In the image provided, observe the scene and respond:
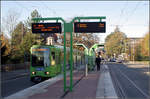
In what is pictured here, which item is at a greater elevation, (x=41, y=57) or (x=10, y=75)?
(x=41, y=57)

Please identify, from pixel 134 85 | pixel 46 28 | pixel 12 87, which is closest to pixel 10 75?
pixel 12 87

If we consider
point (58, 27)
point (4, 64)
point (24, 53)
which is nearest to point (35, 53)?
point (58, 27)

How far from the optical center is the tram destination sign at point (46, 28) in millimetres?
12852

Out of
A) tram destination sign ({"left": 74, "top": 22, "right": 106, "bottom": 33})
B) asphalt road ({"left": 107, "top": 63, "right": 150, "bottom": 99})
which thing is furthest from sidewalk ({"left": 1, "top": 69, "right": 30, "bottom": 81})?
tram destination sign ({"left": 74, "top": 22, "right": 106, "bottom": 33})

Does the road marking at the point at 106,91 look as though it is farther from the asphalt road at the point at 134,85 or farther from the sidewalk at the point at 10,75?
the sidewalk at the point at 10,75

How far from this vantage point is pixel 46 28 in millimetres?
12992

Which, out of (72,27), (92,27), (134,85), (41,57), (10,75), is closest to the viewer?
(72,27)

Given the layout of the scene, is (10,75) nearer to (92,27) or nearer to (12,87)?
(12,87)

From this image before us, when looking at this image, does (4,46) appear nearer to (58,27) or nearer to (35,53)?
(35,53)

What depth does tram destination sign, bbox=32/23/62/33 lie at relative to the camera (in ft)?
42.2

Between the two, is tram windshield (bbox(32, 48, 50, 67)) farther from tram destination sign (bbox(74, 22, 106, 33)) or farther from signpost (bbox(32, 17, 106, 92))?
tram destination sign (bbox(74, 22, 106, 33))

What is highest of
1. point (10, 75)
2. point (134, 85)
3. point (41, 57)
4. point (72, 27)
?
point (72, 27)

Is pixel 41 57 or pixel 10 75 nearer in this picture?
pixel 41 57

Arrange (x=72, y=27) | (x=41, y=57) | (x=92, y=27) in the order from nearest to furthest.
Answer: (x=72, y=27) < (x=92, y=27) < (x=41, y=57)
